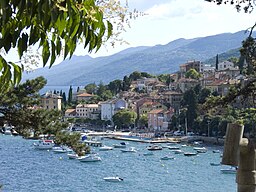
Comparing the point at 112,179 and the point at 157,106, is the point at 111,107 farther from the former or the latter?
the point at 112,179

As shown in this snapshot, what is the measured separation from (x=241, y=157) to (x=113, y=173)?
1869 cm

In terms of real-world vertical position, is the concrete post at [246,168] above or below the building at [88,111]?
below

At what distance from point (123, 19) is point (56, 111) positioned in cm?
629

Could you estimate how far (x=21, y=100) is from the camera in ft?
21.5

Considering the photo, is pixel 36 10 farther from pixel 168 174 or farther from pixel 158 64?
pixel 158 64

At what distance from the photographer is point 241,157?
1047 millimetres

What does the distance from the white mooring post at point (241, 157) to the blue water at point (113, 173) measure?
13.0m

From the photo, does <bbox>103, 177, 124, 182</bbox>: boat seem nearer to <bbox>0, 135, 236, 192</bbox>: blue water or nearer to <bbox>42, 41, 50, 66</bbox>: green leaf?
<bbox>0, 135, 236, 192</bbox>: blue water

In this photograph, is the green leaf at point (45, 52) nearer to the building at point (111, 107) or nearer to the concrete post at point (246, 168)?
the concrete post at point (246, 168)

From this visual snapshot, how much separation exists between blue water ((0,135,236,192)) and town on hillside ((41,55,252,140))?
8.46 metres

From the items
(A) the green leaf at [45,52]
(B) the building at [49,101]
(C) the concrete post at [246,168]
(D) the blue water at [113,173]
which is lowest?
(D) the blue water at [113,173]

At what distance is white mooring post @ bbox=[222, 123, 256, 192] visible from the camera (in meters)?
1.02

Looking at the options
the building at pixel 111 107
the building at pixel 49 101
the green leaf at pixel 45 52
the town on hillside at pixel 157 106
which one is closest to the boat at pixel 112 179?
the building at pixel 49 101

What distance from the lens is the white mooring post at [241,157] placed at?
1024 millimetres
